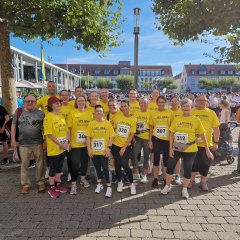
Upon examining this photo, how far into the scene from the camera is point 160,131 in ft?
17.1

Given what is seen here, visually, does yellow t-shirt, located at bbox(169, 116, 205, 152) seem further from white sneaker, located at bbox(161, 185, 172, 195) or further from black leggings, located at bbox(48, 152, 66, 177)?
black leggings, located at bbox(48, 152, 66, 177)

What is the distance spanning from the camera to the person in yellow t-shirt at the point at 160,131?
521 cm

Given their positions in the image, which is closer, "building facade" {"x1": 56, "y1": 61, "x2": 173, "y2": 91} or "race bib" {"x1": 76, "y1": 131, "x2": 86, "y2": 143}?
"race bib" {"x1": 76, "y1": 131, "x2": 86, "y2": 143}

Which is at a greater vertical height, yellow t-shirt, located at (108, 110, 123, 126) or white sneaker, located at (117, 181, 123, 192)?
yellow t-shirt, located at (108, 110, 123, 126)

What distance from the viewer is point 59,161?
16.6 feet

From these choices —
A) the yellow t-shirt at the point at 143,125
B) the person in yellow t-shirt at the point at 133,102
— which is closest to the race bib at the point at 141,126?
the yellow t-shirt at the point at 143,125

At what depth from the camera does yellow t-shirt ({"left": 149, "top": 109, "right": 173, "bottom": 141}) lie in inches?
205

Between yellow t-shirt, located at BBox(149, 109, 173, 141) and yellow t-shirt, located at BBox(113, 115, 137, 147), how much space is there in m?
0.46

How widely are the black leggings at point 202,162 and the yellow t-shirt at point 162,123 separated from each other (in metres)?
0.71

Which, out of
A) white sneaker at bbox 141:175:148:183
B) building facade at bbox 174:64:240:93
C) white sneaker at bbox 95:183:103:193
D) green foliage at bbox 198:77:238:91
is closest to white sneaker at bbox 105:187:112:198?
white sneaker at bbox 95:183:103:193

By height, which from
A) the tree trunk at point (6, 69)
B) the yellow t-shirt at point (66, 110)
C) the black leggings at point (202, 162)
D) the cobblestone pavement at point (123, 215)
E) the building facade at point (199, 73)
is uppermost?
the building facade at point (199, 73)

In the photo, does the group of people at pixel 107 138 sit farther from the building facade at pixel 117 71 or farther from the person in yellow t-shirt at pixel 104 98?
the building facade at pixel 117 71

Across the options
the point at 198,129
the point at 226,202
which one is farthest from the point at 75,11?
the point at 226,202

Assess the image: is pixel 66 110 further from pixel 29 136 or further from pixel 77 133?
pixel 29 136
